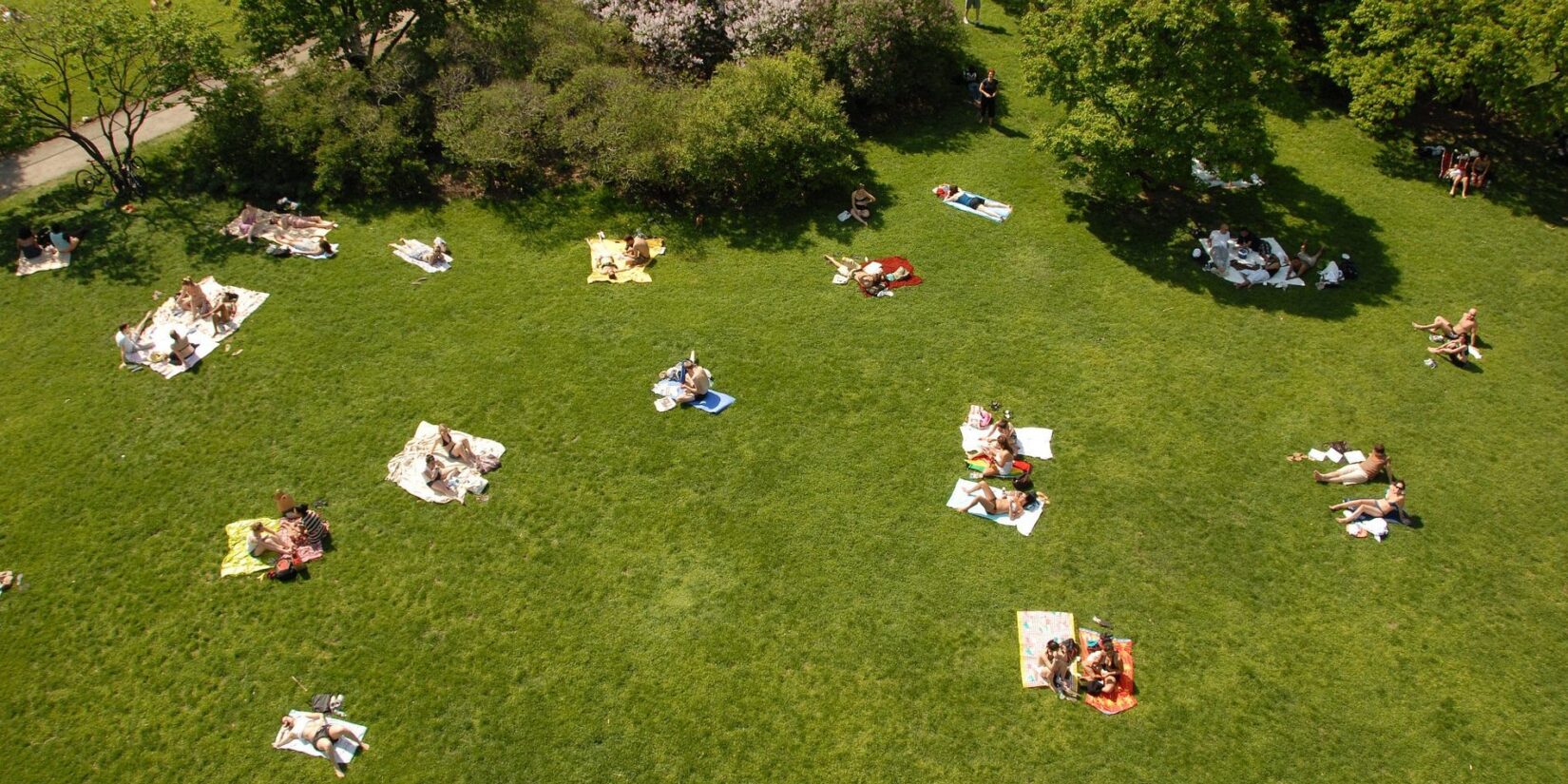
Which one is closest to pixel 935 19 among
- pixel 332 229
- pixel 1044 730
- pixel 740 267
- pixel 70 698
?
pixel 740 267

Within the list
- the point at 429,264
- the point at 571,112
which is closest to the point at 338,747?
the point at 429,264

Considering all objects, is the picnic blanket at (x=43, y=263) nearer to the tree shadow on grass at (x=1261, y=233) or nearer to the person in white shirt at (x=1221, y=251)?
the tree shadow on grass at (x=1261, y=233)

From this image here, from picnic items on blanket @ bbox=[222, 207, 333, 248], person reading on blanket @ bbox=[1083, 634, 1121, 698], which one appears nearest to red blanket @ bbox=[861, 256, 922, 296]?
person reading on blanket @ bbox=[1083, 634, 1121, 698]

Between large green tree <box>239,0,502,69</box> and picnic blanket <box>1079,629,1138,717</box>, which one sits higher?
large green tree <box>239,0,502,69</box>

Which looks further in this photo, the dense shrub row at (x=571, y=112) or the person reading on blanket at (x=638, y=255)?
the dense shrub row at (x=571, y=112)

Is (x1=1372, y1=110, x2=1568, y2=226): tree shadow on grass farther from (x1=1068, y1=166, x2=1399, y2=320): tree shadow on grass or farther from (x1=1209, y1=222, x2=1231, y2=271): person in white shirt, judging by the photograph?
(x1=1209, y1=222, x2=1231, y2=271): person in white shirt

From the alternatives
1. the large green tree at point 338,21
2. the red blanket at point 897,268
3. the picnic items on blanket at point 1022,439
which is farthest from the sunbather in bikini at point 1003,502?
the large green tree at point 338,21
